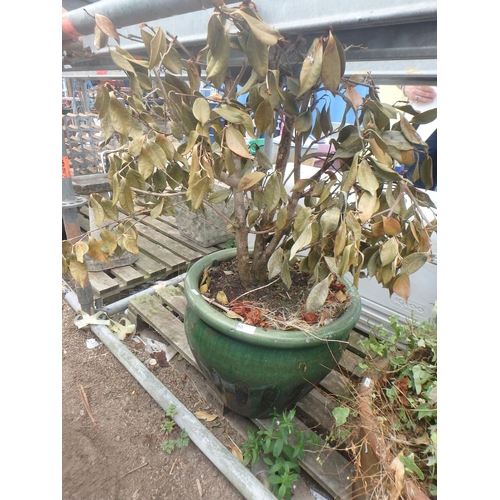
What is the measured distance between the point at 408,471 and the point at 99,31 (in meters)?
1.20

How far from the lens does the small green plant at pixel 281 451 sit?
113cm

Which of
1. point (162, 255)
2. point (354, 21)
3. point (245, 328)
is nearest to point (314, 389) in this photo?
point (245, 328)

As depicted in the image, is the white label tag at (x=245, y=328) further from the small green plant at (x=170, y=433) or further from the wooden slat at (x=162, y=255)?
the wooden slat at (x=162, y=255)

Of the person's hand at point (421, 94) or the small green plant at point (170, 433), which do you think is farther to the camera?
the person's hand at point (421, 94)

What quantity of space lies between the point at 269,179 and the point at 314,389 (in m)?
0.96

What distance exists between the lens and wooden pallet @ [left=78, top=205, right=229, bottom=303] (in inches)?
83.2

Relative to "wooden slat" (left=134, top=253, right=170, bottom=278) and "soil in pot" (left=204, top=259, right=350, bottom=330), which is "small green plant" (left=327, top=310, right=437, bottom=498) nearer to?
"soil in pot" (left=204, top=259, right=350, bottom=330)

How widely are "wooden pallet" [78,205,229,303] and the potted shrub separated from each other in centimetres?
94

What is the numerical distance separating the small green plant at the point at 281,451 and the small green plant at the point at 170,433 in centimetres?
23

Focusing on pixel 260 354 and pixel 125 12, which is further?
pixel 260 354

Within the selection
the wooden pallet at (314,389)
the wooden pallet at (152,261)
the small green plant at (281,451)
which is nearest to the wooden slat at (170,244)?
the wooden pallet at (152,261)

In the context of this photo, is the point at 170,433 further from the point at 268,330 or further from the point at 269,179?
the point at 269,179

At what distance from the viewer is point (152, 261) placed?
2.40 metres
